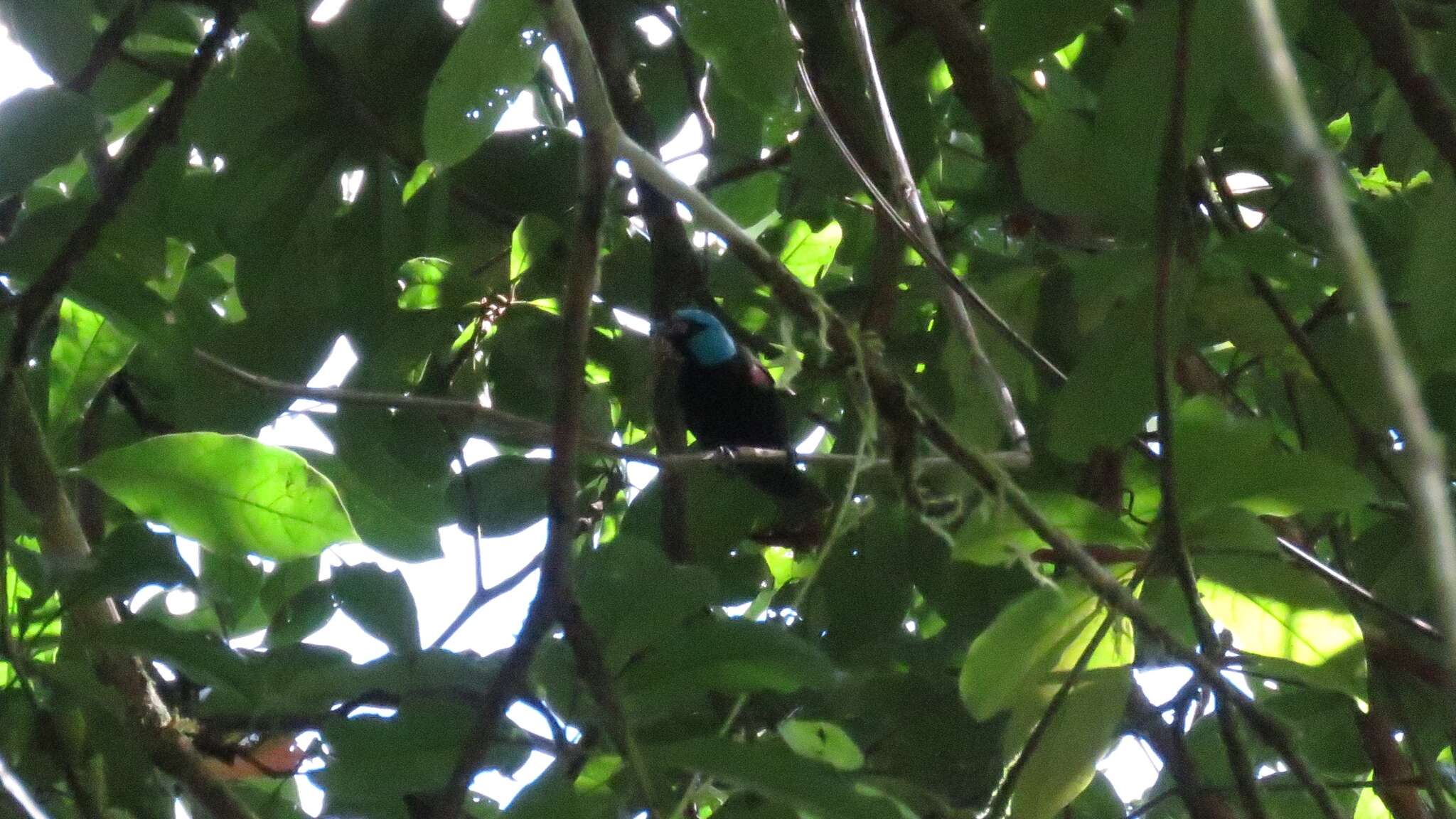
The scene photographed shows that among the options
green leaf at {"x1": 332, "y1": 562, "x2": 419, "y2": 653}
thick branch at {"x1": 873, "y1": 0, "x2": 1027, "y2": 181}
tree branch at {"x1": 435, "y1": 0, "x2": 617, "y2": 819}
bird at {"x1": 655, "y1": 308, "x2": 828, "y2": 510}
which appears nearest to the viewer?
tree branch at {"x1": 435, "y1": 0, "x2": 617, "y2": 819}

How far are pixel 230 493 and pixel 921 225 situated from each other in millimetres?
846

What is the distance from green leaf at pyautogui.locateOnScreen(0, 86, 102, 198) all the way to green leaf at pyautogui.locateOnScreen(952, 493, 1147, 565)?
3.47 ft

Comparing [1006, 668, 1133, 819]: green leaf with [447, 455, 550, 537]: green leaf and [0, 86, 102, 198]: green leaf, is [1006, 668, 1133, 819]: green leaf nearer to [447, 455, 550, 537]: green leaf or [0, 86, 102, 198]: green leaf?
[447, 455, 550, 537]: green leaf

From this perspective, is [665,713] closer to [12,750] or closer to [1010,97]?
[12,750]

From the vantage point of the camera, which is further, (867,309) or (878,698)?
(867,309)

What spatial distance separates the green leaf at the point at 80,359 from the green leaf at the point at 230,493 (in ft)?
1.35

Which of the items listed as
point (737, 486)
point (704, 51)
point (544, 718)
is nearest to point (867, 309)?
point (737, 486)

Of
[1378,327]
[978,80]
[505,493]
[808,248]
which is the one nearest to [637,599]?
[505,493]

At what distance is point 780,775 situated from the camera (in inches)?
57.4

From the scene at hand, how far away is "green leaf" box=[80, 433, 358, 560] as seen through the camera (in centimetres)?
159

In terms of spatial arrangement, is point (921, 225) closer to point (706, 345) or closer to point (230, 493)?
point (230, 493)

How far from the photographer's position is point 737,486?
2.37 m

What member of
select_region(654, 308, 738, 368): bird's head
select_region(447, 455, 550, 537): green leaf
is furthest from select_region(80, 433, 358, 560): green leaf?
select_region(654, 308, 738, 368): bird's head

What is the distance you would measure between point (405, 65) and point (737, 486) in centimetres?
82
